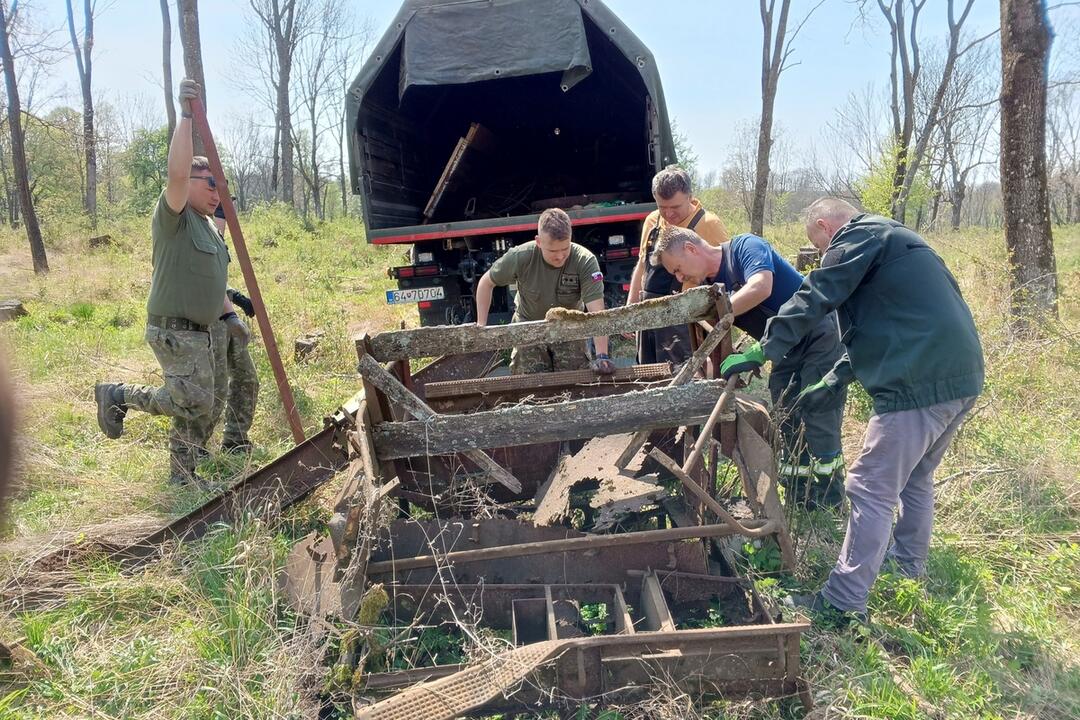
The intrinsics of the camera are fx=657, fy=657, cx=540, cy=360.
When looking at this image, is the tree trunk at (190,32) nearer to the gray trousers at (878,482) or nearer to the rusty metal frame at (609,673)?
the rusty metal frame at (609,673)

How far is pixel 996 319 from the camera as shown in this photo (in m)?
5.78

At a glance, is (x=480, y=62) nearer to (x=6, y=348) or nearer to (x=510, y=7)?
(x=510, y=7)

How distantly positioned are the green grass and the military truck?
198cm

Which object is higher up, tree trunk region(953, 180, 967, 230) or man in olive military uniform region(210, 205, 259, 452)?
tree trunk region(953, 180, 967, 230)

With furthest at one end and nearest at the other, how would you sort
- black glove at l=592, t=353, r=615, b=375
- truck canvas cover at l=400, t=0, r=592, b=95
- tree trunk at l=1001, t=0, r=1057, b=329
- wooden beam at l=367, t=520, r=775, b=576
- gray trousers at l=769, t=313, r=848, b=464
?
1. truck canvas cover at l=400, t=0, r=592, b=95
2. tree trunk at l=1001, t=0, r=1057, b=329
3. gray trousers at l=769, t=313, r=848, b=464
4. black glove at l=592, t=353, r=615, b=375
5. wooden beam at l=367, t=520, r=775, b=576

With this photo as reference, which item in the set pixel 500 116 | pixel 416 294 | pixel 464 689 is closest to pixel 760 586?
pixel 464 689

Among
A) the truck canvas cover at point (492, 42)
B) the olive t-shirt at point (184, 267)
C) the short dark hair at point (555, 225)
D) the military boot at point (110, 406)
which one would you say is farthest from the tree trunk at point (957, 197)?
the military boot at point (110, 406)

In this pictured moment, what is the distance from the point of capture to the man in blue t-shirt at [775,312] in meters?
3.31

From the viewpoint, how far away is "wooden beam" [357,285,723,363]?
2.46 metres

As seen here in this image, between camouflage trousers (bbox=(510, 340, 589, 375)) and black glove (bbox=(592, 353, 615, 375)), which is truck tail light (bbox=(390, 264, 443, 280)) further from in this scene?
black glove (bbox=(592, 353, 615, 375))

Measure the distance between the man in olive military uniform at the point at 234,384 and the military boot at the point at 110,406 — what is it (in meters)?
0.59

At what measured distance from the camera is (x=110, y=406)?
4.05 m

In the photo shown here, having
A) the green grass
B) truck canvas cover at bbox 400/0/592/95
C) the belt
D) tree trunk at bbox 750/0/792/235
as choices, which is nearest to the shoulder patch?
the green grass

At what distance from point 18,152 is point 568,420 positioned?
15.3 m
